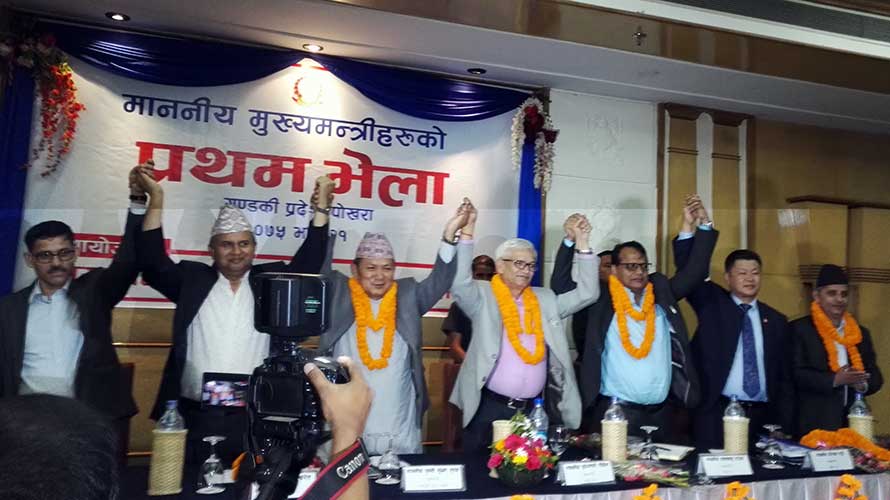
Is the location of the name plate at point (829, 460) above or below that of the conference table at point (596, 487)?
above

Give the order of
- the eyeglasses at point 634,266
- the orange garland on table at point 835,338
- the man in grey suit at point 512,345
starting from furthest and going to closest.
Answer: the orange garland on table at point 835,338
the eyeglasses at point 634,266
the man in grey suit at point 512,345

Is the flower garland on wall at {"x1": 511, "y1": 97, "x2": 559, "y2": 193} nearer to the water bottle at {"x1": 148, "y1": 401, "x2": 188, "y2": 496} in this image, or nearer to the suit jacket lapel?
the suit jacket lapel

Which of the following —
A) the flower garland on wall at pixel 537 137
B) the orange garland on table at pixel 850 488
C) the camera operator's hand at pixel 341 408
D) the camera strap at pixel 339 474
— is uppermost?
the flower garland on wall at pixel 537 137

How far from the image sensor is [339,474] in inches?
40.1

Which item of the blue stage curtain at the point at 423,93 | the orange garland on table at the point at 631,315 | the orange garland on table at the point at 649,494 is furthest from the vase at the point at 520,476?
the blue stage curtain at the point at 423,93

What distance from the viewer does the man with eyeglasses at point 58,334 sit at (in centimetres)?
272

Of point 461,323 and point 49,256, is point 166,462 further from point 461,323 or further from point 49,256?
point 461,323

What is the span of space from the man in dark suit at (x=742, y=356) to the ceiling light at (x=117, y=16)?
3.18m

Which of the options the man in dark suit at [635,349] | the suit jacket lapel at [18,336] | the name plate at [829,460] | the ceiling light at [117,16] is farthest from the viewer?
the ceiling light at [117,16]

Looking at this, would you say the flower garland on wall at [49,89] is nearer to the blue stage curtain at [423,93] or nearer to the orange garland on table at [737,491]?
the blue stage curtain at [423,93]

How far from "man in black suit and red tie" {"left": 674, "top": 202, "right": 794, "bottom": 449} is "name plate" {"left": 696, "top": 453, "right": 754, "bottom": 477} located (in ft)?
3.13

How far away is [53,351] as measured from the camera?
2.77 meters

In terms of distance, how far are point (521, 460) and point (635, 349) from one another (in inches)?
50.0

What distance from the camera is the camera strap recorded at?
1.01 metres
